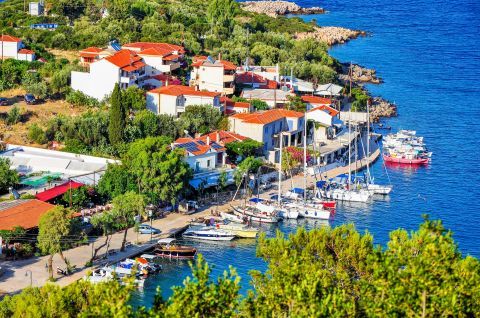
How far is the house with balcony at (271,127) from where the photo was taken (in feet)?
169

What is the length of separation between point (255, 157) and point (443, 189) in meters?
10.4

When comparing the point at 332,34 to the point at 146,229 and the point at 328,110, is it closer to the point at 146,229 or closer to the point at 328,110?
the point at 328,110

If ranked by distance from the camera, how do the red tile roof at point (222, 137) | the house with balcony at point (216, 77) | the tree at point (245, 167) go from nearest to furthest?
the tree at point (245, 167), the red tile roof at point (222, 137), the house with balcony at point (216, 77)

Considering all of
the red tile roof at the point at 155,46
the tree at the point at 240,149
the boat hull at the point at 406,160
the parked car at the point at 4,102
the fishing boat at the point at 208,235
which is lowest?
the fishing boat at the point at 208,235

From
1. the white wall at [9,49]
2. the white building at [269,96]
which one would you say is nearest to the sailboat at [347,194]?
the white building at [269,96]

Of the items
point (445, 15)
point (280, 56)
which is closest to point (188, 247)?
point (280, 56)

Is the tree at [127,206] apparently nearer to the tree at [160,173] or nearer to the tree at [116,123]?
the tree at [160,173]

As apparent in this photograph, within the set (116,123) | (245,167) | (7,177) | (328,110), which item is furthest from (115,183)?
(328,110)

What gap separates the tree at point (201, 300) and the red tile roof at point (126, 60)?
120 feet

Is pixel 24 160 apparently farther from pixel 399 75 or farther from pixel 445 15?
pixel 445 15

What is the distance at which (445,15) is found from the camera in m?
129

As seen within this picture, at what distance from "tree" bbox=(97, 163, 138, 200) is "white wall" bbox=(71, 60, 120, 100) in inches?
572

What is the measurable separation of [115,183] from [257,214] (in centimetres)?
686

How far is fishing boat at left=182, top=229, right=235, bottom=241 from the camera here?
130 feet
